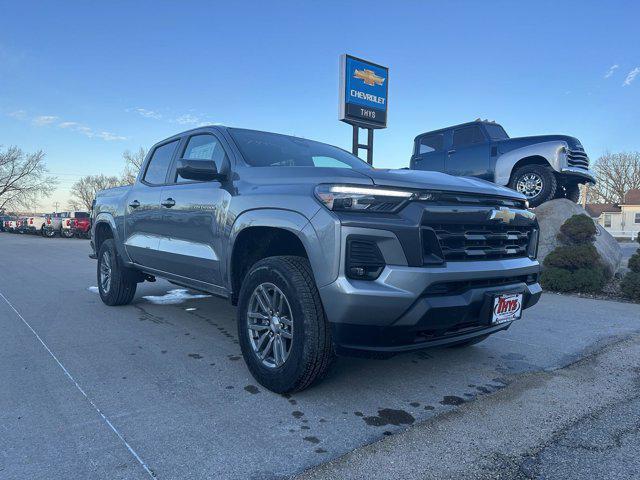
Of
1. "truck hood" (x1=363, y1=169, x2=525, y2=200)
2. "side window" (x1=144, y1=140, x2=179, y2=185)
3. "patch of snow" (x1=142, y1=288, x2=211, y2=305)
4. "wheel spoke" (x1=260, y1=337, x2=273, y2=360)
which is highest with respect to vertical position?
"side window" (x1=144, y1=140, x2=179, y2=185)

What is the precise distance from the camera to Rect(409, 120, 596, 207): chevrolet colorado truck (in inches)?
318

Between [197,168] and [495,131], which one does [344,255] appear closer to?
[197,168]

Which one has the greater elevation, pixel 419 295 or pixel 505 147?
pixel 505 147

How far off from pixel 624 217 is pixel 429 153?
4368 centimetres

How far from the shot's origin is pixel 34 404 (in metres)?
2.82

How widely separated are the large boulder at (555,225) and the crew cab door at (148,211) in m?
6.54

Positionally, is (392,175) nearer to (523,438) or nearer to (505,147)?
(523,438)

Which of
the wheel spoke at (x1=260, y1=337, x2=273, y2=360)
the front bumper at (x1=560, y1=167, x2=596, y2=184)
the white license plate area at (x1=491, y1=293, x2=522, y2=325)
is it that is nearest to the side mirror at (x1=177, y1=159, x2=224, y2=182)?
the wheel spoke at (x1=260, y1=337, x2=273, y2=360)

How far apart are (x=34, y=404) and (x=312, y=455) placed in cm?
183

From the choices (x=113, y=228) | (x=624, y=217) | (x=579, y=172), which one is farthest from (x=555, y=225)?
(x=624, y=217)

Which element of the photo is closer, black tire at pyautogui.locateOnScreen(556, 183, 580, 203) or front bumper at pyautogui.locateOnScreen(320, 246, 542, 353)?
front bumper at pyautogui.locateOnScreen(320, 246, 542, 353)

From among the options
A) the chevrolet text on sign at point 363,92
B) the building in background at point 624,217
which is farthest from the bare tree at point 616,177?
the chevrolet text on sign at point 363,92

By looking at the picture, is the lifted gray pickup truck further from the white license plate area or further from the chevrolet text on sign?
the chevrolet text on sign

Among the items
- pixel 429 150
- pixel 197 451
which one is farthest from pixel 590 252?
pixel 197 451
